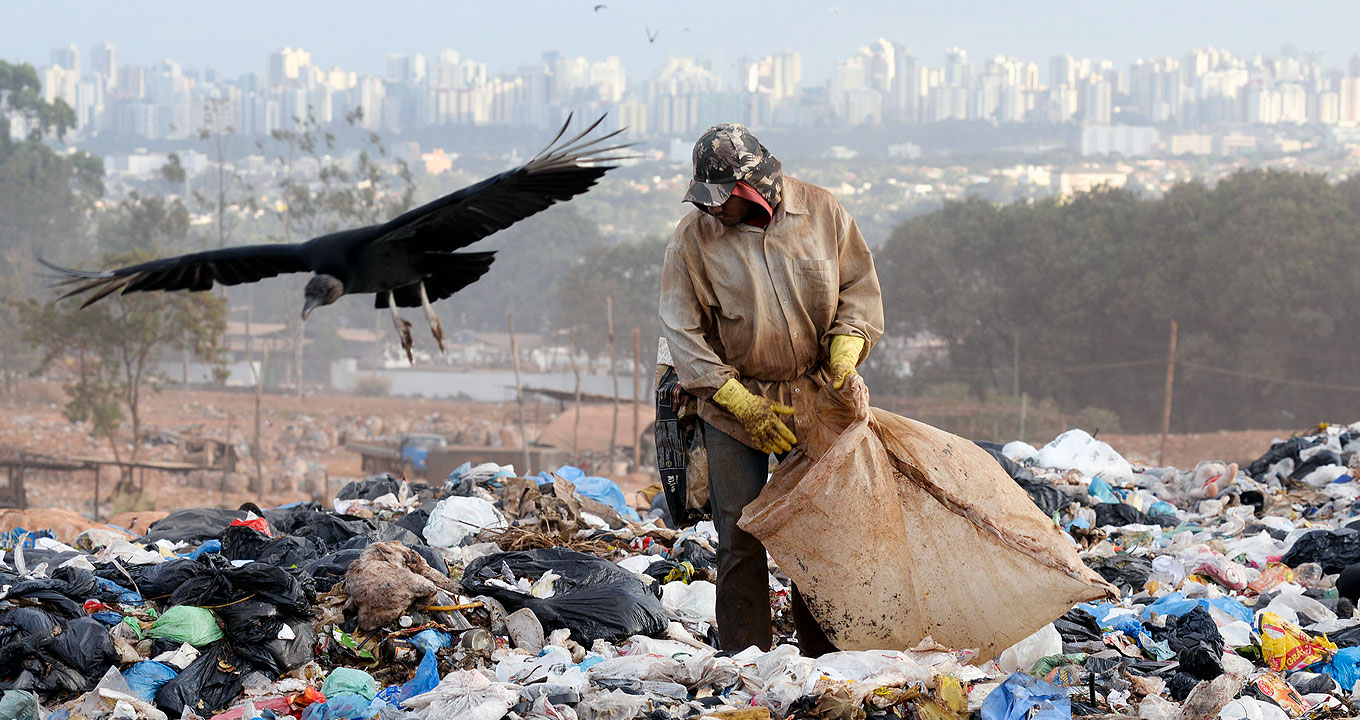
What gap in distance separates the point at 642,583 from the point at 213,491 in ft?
65.5

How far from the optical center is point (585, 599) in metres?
3.70

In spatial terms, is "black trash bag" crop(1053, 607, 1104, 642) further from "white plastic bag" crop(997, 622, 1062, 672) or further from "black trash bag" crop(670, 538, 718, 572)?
"black trash bag" crop(670, 538, 718, 572)

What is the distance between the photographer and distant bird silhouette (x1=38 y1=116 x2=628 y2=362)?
12.1 feet

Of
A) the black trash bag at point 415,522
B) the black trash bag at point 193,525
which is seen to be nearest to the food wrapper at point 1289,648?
the black trash bag at point 415,522

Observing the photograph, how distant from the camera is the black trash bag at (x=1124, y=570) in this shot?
433 cm

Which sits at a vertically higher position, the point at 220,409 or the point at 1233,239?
the point at 1233,239

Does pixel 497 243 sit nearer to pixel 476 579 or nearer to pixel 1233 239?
pixel 1233 239

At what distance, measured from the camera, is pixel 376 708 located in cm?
281

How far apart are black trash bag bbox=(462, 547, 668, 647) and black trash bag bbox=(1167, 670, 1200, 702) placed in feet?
4.81

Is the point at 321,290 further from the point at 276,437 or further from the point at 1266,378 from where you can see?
the point at 276,437

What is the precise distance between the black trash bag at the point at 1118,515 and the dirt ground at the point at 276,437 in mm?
9039

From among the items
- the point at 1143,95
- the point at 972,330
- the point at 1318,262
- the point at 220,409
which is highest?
the point at 1143,95

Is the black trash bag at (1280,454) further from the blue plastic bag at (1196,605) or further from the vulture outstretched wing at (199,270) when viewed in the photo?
the vulture outstretched wing at (199,270)

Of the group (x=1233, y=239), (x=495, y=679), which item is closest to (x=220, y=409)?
(x=1233, y=239)
